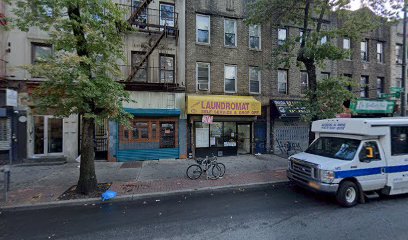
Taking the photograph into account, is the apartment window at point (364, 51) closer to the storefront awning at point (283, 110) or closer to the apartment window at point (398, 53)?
the apartment window at point (398, 53)

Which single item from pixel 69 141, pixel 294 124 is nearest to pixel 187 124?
pixel 69 141

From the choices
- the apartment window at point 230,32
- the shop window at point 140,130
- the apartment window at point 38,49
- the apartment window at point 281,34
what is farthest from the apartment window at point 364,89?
the apartment window at point 38,49

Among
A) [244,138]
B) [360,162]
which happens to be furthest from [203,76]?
[360,162]

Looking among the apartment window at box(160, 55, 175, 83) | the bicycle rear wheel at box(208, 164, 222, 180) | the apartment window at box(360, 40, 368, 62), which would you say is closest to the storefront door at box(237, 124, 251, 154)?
the apartment window at box(160, 55, 175, 83)

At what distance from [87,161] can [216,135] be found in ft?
27.1

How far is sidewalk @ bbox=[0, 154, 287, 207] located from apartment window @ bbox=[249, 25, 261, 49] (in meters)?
7.88

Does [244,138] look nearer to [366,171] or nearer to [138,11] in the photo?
[366,171]

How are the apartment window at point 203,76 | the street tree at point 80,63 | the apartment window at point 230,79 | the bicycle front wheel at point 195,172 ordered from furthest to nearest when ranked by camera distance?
1. the apartment window at point 230,79
2. the apartment window at point 203,76
3. the bicycle front wheel at point 195,172
4. the street tree at point 80,63

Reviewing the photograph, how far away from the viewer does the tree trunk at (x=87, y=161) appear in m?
7.12

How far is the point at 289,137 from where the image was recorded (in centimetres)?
1562

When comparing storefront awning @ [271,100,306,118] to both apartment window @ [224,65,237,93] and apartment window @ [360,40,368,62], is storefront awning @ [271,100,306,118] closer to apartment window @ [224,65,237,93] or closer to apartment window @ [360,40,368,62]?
apartment window @ [224,65,237,93]

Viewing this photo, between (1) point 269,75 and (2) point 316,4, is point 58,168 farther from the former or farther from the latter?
(2) point 316,4

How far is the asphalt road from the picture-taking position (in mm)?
4656

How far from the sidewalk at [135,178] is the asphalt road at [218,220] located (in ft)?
2.50
